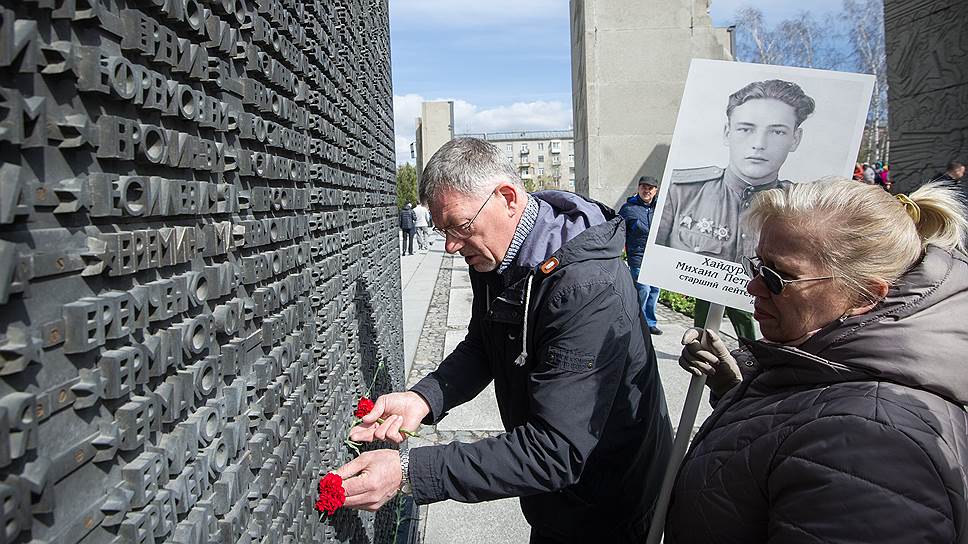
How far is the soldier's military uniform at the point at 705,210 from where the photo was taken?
2945mm

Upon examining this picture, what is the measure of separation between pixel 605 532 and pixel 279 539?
3.60 ft

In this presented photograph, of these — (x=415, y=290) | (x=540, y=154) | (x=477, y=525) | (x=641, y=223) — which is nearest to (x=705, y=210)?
(x=477, y=525)

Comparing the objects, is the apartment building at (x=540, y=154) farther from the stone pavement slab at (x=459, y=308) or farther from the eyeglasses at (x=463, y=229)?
the eyeglasses at (x=463, y=229)

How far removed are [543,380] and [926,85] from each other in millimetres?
7031

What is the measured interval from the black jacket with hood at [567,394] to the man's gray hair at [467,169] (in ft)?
0.67

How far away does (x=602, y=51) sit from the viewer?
12078 millimetres

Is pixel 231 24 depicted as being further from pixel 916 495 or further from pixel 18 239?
pixel 916 495

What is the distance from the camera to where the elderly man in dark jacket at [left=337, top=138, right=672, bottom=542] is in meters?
2.00

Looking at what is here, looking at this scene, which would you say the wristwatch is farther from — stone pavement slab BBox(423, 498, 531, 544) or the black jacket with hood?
stone pavement slab BBox(423, 498, 531, 544)

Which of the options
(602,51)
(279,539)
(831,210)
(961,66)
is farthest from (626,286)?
(602,51)

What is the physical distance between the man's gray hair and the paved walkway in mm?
2471

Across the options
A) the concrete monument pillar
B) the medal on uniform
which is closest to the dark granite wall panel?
the medal on uniform

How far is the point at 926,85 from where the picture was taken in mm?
7102

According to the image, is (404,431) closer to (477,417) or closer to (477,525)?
(477,525)
